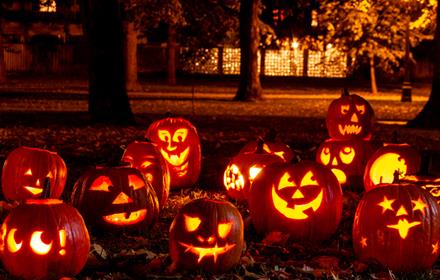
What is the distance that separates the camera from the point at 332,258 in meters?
6.05

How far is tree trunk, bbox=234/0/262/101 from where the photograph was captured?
1195 inches

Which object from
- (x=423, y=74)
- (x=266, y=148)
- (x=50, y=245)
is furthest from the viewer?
(x=423, y=74)

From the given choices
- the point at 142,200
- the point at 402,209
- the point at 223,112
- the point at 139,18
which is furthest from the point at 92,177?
the point at 139,18

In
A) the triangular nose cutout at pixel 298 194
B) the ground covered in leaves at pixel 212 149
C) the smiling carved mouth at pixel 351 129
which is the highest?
the smiling carved mouth at pixel 351 129

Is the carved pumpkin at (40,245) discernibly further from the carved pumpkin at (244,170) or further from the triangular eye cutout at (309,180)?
the carved pumpkin at (244,170)

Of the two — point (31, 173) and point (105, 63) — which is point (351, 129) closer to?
point (31, 173)

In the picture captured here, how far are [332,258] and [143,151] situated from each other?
8.84 ft

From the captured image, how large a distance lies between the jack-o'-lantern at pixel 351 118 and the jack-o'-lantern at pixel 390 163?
1348mm

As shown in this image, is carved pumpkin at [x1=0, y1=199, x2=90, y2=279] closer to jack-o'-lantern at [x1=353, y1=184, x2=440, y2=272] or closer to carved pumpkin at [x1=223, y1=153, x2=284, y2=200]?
jack-o'-lantern at [x1=353, y1=184, x2=440, y2=272]

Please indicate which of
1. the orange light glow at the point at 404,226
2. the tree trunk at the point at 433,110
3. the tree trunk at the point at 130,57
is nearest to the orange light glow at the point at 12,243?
the orange light glow at the point at 404,226

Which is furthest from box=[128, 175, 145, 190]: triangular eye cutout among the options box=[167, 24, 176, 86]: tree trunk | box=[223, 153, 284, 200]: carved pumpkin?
box=[167, 24, 176, 86]: tree trunk

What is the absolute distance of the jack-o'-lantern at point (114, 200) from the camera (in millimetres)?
6746

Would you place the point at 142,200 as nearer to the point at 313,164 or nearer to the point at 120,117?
the point at 313,164

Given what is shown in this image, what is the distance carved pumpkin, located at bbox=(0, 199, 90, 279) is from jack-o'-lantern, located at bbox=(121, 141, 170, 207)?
2.38 metres
